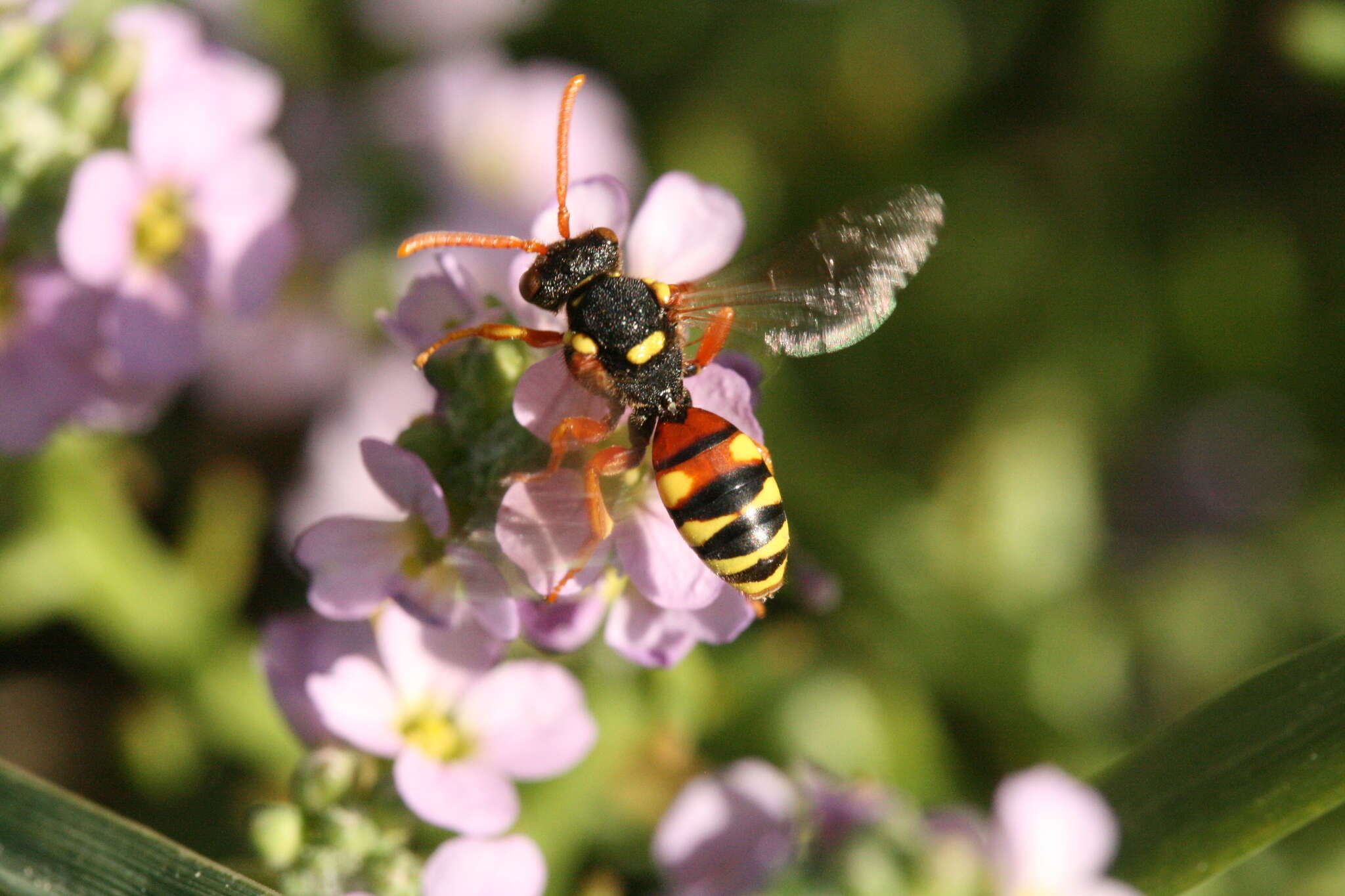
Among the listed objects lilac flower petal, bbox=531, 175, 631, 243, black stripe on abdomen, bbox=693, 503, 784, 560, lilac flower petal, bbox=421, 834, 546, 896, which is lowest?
lilac flower petal, bbox=421, 834, 546, 896

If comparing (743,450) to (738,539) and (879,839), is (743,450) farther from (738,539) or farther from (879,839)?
(879,839)

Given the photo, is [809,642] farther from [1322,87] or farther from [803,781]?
[1322,87]

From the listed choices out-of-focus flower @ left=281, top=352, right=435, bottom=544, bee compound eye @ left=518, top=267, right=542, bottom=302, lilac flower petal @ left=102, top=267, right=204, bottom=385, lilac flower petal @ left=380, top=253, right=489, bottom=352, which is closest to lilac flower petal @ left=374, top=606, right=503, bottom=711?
lilac flower petal @ left=380, top=253, right=489, bottom=352

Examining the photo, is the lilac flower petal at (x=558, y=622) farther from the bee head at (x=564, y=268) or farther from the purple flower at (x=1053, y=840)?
the purple flower at (x=1053, y=840)

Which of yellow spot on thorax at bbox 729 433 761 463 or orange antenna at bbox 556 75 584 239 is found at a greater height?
orange antenna at bbox 556 75 584 239

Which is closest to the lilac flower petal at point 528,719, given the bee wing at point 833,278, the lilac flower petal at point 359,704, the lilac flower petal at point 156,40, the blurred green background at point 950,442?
the lilac flower petal at point 359,704

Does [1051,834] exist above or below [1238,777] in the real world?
below

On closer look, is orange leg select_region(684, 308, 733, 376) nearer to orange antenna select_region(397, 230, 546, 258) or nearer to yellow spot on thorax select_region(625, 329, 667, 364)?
yellow spot on thorax select_region(625, 329, 667, 364)

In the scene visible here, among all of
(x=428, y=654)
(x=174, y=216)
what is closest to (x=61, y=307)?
(x=174, y=216)
